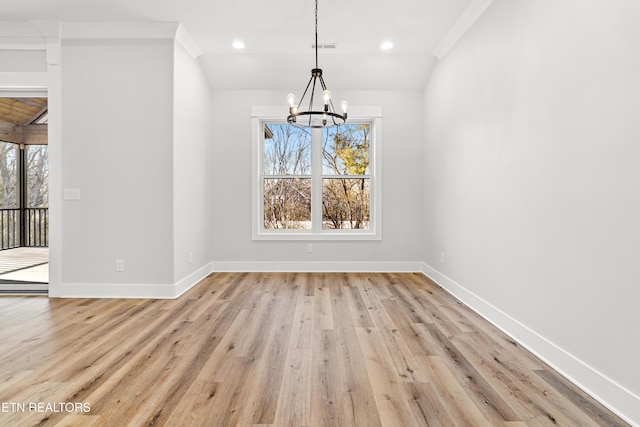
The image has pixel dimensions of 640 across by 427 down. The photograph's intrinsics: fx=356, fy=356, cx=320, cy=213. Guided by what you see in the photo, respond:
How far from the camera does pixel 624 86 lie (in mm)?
1753

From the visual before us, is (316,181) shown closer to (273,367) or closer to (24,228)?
(273,367)

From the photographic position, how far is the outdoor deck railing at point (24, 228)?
13.2ft

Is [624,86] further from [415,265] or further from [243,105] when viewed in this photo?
[243,105]

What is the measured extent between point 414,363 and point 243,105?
424cm

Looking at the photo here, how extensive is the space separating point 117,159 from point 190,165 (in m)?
0.78

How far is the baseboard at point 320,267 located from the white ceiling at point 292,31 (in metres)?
2.55

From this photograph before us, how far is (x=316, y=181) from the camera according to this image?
212 inches

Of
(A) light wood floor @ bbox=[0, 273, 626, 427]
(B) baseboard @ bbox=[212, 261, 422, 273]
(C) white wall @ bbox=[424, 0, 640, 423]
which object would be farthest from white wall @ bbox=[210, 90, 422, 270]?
(A) light wood floor @ bbox=[0, 273, 626, 427]

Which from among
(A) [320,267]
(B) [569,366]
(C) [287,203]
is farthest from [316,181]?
(B) [569,366]

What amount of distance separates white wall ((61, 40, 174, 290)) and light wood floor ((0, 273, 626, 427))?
Result: 507 millimetres

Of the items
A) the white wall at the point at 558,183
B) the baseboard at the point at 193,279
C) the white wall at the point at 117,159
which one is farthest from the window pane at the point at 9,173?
the white wall at the point at 558,183

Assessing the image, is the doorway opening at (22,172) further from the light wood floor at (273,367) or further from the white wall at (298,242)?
the white wall at (298,242)

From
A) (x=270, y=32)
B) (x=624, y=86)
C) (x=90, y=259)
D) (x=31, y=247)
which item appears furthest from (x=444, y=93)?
(x=31, y=247)

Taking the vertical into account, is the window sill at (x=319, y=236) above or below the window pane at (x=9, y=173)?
below
